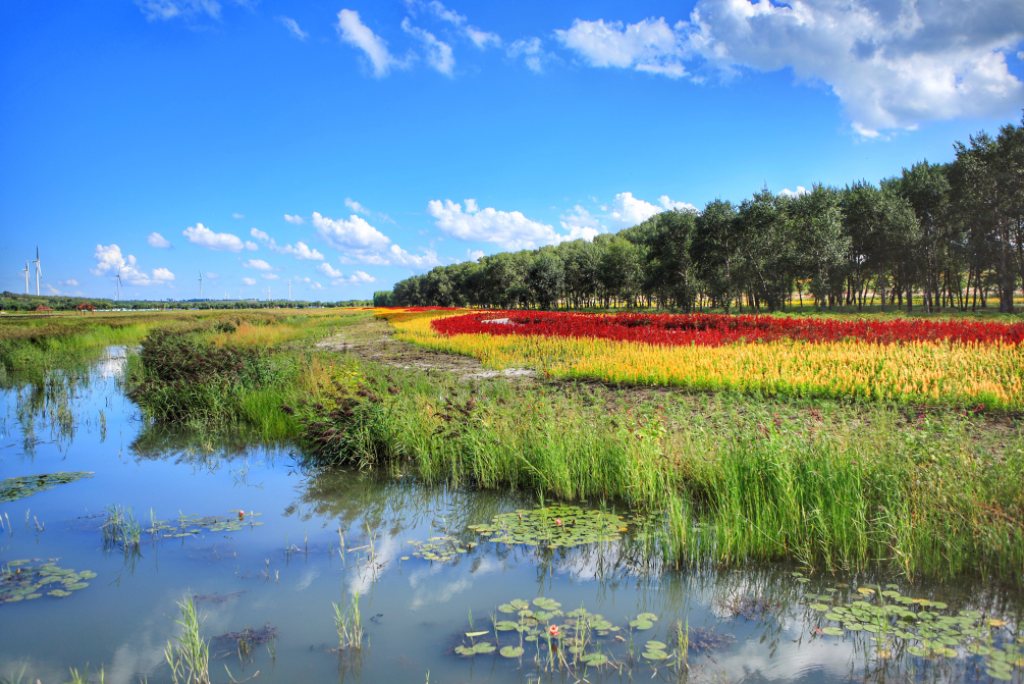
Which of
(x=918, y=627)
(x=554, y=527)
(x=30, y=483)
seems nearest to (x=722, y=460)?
(x=554, y=527)

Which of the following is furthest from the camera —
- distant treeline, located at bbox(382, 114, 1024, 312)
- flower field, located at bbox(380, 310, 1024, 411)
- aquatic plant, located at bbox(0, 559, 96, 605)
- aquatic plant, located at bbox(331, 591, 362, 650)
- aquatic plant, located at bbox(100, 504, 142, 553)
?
distant treeline, located at bbox(382, 114, 1024, 312)

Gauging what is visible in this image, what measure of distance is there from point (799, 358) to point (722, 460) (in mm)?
6840

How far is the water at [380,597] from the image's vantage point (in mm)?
3064

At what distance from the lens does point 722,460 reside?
5.23 meters

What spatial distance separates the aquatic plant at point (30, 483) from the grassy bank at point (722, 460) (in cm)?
270

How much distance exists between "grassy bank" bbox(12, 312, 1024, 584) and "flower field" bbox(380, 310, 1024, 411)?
78 centimetres

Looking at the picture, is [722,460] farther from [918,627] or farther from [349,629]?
[349,629]

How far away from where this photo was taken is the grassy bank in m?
4.04

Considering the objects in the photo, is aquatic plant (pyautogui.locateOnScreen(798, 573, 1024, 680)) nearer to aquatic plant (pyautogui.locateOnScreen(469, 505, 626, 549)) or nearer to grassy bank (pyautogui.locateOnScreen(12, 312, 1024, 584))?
grassy bank (pyautogui.locateOnScreen(12, 312, 1024, 584))

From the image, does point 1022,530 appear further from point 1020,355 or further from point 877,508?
point 1020,355

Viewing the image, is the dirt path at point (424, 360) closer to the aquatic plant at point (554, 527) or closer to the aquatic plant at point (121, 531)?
the aquatic plant at point (554, 527)

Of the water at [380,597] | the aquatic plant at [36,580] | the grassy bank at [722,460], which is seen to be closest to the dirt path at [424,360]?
the grassy bank at [722,460]

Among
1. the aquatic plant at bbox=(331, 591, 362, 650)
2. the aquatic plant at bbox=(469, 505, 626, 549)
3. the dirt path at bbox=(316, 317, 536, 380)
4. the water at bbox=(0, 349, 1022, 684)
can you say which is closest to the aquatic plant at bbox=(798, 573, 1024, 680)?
the water at bbox=(0, 349, 1022, 684)

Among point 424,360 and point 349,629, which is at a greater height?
point 424,360
